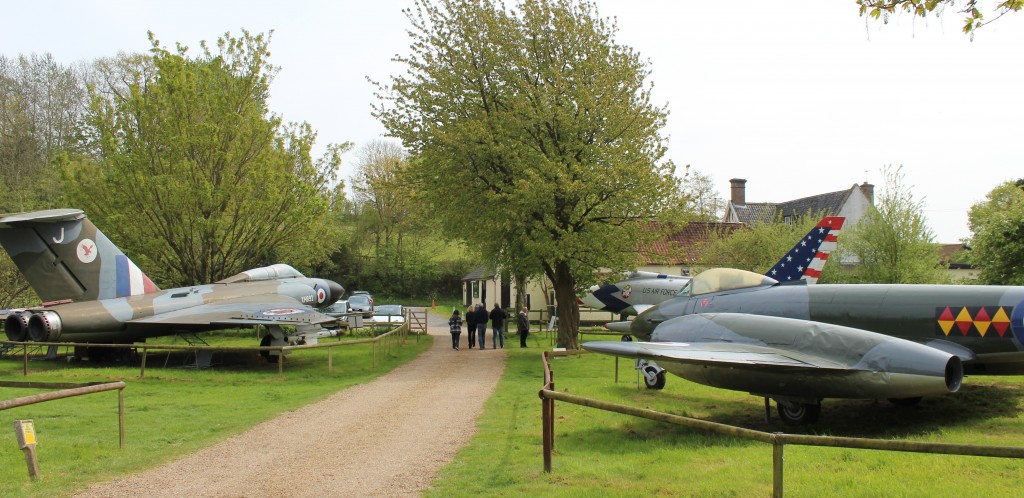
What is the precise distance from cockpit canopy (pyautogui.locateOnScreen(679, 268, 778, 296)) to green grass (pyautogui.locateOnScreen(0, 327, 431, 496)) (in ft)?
Result: 24.3

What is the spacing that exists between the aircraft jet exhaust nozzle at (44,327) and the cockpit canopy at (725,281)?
14748 mm

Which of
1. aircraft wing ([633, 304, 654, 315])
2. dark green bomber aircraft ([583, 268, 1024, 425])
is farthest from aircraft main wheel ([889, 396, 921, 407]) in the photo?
aircraft wing ([633, 304, 654, 315])

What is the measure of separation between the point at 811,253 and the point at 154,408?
637 inches

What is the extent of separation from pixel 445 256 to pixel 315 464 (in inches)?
2446

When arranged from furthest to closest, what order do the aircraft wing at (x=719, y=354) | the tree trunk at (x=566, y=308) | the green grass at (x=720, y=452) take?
1. the tree trunk at (x=566, y=308)
2. the aircraft wing at (x=719, y=354)
3. the green grass at (x=720, y=452)

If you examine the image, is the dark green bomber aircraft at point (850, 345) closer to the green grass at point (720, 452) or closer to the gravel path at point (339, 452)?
the green grass at point (720, 452)

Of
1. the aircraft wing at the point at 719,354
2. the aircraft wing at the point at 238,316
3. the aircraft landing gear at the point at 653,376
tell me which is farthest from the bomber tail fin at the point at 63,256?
the aircraft wing at the point at 719,354

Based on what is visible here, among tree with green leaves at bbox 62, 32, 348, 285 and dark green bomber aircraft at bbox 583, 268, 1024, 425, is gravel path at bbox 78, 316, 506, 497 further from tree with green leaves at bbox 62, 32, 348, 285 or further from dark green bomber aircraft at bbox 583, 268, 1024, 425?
tree with green leaves at bbox 62, 32, 348, 285

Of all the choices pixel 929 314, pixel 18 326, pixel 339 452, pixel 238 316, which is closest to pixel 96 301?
pixel 18 326

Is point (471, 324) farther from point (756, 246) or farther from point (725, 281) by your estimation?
point (756, 246)

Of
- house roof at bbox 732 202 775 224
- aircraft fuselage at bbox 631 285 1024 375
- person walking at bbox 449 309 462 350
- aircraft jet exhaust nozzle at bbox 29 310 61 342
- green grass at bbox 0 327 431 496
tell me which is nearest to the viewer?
green grass at bbox 0 327 431 496

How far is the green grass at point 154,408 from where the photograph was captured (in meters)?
7.93

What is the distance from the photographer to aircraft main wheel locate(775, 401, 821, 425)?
9969 mm

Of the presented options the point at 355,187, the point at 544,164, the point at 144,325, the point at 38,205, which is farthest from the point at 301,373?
the point at 355,187
